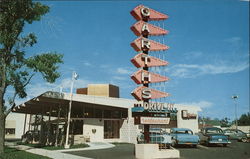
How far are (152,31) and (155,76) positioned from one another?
2.98 meters

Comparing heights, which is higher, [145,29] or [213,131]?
[145,29]

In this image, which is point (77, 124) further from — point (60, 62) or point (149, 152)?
point (149, 152)

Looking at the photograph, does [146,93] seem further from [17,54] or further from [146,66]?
[17,54]

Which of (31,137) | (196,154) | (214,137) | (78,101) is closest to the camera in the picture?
(196,154)

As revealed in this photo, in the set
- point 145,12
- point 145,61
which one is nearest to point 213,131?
point 145,61

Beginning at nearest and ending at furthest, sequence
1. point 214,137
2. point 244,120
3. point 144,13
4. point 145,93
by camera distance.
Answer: point 145,93 → point 144,13 → point 214,137 → point 244,120

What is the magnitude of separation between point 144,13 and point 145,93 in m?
5.22

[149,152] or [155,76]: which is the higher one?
[155,76]

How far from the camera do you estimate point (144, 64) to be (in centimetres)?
1501

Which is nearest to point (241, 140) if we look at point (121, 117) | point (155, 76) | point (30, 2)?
point (121, 117)

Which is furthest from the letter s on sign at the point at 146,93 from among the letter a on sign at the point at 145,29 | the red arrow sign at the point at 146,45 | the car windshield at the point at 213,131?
the car windshield at the point at 213,131

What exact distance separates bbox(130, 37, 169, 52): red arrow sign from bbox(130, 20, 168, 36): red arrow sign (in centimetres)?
50

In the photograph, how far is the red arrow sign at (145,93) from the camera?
14453 millimetres

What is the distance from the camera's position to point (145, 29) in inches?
604
